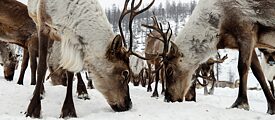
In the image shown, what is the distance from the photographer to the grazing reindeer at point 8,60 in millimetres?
10471

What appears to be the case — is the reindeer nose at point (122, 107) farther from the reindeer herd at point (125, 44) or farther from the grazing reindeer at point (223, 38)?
the grazing reindeer at point (223, 38)

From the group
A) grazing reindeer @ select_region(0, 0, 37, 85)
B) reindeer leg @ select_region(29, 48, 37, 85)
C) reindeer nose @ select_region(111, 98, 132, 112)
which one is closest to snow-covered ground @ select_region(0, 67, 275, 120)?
reindeer nose @ select_region(111, 98, 132, 112)

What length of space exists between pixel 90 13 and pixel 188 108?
73.1 inches

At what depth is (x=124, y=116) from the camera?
478 cm

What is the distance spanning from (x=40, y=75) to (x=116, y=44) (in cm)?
107

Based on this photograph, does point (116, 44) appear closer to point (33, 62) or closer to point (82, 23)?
point (82, 23)

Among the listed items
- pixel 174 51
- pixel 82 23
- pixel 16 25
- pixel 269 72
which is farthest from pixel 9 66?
pixel 269 72

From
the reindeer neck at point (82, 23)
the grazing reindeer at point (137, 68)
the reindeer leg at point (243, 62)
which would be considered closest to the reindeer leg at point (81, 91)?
the reindeer neck at point (82, 23)

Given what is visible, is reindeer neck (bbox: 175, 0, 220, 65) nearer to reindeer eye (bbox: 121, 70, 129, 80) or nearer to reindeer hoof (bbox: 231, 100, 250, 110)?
reindeer hoof (bbox: 231, 100, 250, 110)

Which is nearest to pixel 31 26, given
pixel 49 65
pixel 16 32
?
pixel 16 32

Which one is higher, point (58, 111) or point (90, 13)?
point (90, 13)

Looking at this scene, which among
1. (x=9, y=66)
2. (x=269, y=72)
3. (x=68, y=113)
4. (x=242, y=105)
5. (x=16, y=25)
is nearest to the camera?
(x=68, y=113)

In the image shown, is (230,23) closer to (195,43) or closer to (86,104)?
(195,43)

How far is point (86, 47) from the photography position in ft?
16.5
